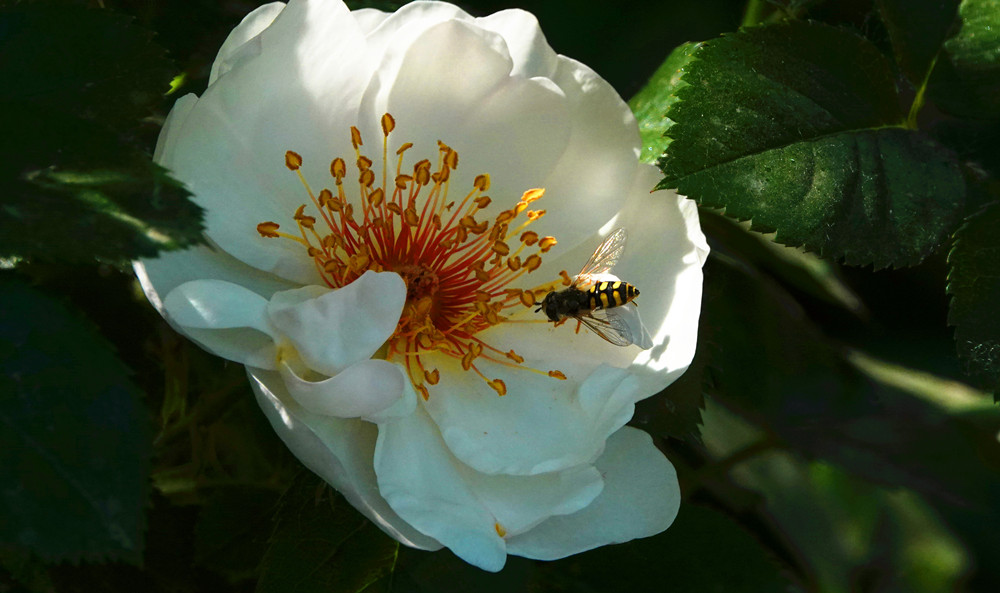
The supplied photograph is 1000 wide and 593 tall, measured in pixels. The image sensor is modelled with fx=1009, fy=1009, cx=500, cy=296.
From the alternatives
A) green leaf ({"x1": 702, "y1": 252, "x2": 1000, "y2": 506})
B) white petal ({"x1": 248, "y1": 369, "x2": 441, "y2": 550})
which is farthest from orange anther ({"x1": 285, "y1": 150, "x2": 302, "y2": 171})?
green leaf ({"x1": 702, "y1": 252, "x2": 1000, "y2": 506})

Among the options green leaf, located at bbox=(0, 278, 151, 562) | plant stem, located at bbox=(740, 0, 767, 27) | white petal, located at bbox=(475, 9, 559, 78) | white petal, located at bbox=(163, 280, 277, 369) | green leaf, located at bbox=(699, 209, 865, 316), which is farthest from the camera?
green leaf, located at bbox=(699, 209, 865, 316)

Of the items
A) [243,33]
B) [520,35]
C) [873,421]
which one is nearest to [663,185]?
[520,35]

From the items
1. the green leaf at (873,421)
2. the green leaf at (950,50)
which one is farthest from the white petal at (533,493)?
the green leaf at (873,421)

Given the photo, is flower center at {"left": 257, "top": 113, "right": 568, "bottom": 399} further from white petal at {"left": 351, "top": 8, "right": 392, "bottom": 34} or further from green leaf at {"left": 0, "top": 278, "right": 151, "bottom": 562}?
green leaf at {"left": 0, "top": 278, "right": 151, "bottom": 562}

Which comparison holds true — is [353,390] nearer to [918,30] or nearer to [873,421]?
[918,30]

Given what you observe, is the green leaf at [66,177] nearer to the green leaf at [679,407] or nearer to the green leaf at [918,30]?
the green leaf at [679,407]

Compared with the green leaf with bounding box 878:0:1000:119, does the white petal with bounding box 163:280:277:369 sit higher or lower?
higher

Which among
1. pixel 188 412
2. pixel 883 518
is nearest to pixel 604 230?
pixel 188 412
